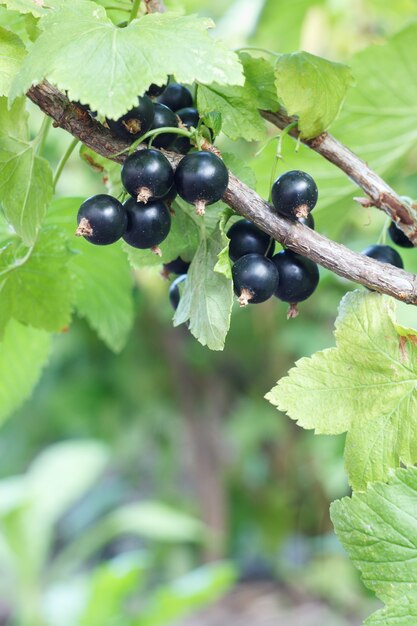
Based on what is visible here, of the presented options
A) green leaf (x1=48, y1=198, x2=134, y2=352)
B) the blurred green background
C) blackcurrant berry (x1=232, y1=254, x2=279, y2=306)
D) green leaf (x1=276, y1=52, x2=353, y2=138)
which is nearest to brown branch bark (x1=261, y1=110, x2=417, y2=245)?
green leaf (x1=276, y1=52, x2=353, y2=138)

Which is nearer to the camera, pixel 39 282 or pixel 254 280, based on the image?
pixel 254 280

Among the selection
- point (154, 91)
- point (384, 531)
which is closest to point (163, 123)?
point (154, 91)

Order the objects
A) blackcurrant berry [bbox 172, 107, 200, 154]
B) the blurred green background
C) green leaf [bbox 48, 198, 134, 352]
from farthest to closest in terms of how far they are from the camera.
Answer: the blurred green background < green leaf [bbox 48, 198, 134, 352] < blackcurrant berry [bbox 172, 107, 200, 154]

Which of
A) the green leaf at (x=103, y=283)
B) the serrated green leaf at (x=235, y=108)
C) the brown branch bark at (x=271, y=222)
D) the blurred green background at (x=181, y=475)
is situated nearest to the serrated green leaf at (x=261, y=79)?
the serrated green leaf at (x=235, y=108)

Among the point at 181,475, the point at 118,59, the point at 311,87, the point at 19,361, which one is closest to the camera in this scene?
the point at 118,59

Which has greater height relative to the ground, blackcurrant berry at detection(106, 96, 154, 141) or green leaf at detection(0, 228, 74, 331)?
blackcurrant berry at detection(106, 96, 154, 141)

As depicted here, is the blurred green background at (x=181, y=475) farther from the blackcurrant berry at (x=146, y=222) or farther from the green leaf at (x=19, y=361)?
the blackcurrant berry at (x=146, y=222)

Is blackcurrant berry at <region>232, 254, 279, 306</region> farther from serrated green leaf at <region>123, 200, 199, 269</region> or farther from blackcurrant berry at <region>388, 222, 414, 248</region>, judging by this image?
blackcurrant berry at <region>388, 222, 414, 248</region>

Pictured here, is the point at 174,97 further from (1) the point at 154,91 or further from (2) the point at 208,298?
(2) the point at 208,298
